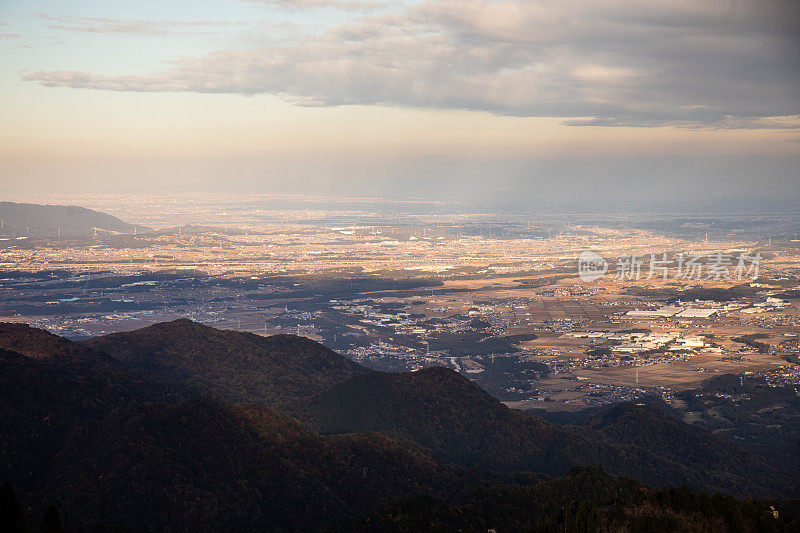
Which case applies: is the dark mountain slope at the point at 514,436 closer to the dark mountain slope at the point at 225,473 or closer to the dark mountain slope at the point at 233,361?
the dark mountain slope at the point at 233,361

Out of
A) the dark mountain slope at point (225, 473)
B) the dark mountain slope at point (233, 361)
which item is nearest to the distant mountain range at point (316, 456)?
the dark mountain slope at point (225, 473)

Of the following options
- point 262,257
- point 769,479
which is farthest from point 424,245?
point 769,479

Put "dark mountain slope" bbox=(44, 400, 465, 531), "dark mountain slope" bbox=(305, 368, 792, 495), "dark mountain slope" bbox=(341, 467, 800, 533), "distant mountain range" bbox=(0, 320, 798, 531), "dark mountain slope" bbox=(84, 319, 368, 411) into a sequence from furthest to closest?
1. "dark mountain slope" bbox=(84, 319, 368, 411)
2. "dark mountain slope" bbox=(305, 368, 792, 495)
3. "dark mountain slope" bbox=(44, 400, 465, 531)
4. "distant mountain range" bbox=(0, 320, 798, 531)
5. "dark mountain slope" bbox=(341, 467, 800, 533)

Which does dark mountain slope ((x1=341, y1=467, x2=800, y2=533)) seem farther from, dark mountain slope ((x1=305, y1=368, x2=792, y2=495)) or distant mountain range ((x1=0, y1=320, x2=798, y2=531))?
dark mountain slope ((x1=305, y1=368, x2=792, y2=495))

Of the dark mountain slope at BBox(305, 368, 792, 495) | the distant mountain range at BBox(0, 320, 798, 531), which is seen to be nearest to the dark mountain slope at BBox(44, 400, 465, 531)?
the distant mountain range at BBox(0, 320, 798, 531)

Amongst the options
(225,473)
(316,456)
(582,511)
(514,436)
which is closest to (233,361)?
(316,456)
